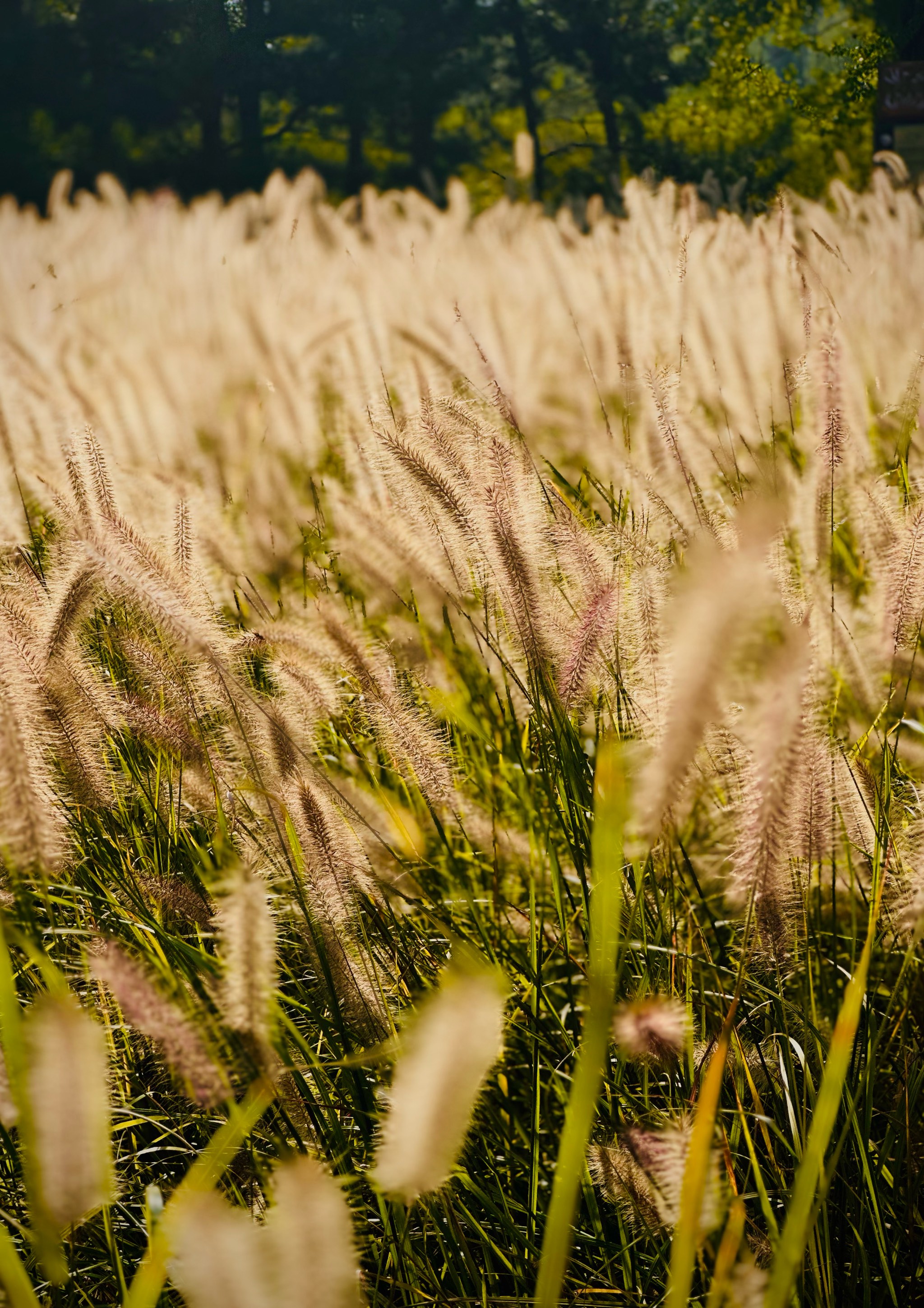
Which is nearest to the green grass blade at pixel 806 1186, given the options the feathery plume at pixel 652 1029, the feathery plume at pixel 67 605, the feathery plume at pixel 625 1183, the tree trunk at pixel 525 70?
the feathery plume at pixel 652 1029

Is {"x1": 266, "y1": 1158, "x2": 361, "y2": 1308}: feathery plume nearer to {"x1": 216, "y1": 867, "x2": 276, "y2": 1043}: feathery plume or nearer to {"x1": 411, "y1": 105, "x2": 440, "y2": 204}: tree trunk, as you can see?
{"x1": 216, "y1": 867, "x2": 276, "y2": 1043}: feathery plume

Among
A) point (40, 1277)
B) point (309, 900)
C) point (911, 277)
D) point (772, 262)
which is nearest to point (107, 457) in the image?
point (309, 900)

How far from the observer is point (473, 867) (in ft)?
3.64

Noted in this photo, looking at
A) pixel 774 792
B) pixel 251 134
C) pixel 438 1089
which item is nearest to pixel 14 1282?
pixel 438 1089

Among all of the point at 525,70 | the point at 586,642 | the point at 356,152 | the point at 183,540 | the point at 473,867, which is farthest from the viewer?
the point at 525,70

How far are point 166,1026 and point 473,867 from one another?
0.63 m

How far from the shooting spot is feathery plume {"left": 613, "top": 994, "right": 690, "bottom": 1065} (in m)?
0.56

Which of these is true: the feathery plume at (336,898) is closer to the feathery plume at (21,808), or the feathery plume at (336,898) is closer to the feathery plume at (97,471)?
the feathery plume at (21,808)

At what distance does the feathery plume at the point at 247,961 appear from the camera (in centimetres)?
49

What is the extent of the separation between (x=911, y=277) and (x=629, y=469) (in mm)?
1507

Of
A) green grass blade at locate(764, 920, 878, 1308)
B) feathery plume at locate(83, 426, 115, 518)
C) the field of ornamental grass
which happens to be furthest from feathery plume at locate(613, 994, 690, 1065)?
feathery plume at locate(83, 426, 115, 518)

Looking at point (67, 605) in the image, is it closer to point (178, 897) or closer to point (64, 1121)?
point (178, 897)

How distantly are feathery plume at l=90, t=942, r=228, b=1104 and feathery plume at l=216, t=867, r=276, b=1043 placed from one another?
23 mm

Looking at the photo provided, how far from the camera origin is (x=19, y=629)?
82 centimetres
